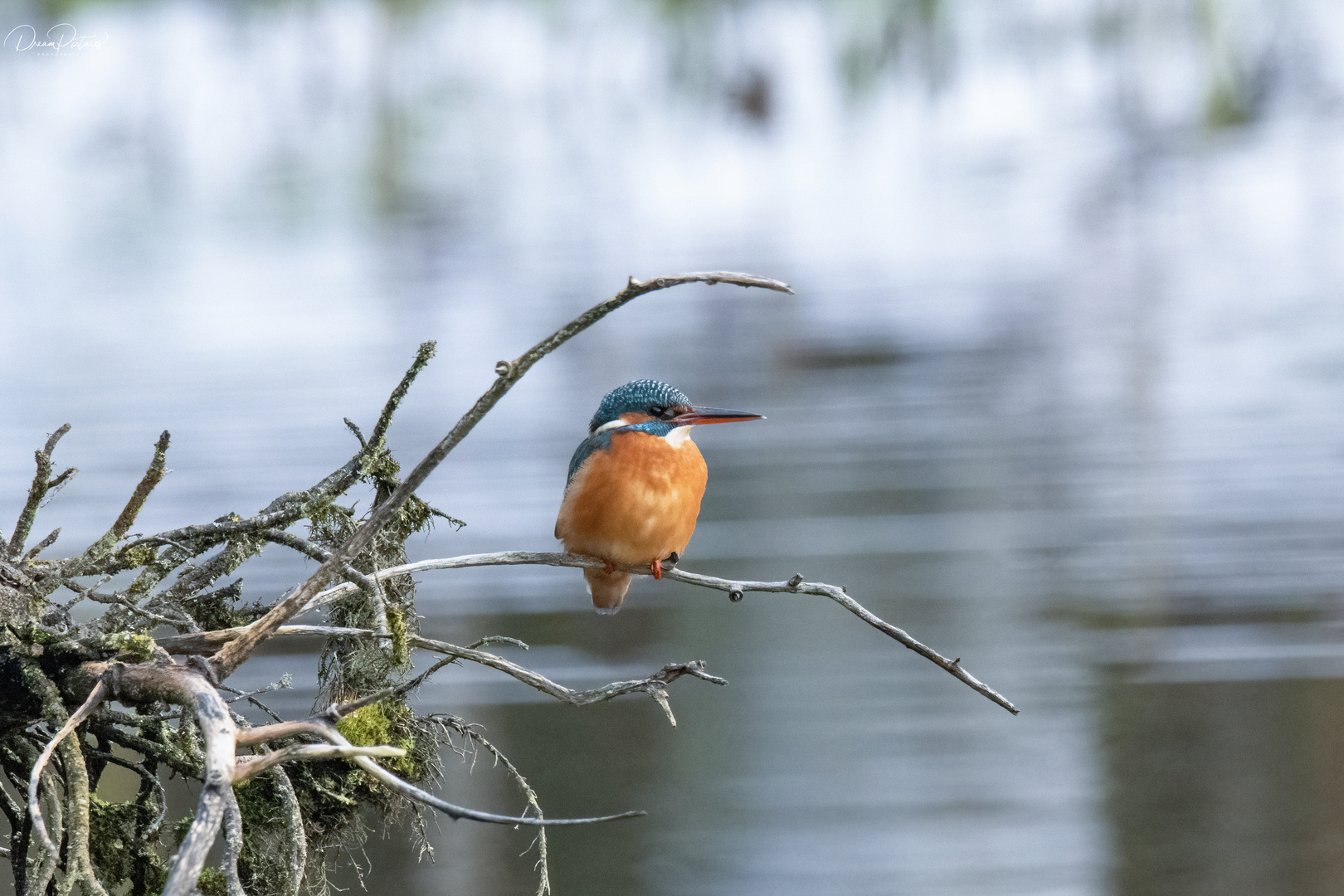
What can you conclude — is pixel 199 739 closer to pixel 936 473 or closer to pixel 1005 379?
pixel 936 473

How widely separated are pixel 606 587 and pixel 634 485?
17 centimetres

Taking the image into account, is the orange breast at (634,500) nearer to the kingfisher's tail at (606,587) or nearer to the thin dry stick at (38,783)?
the kingfisher's tail at (606,587)

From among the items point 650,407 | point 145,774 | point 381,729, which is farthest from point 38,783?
point 650,407

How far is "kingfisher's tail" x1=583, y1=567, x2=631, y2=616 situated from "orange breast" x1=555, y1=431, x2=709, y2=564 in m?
0.05

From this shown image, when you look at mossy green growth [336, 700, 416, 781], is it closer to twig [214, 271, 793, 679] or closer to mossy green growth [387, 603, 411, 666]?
mossy green growth [387, 603, 411, 666]

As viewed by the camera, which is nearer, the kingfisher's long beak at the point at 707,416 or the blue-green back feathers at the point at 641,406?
the kingfisher's long beak at the point at 707,416

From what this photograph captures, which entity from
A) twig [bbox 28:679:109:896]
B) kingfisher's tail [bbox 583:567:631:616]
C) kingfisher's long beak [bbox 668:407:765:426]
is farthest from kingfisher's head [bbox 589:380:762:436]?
twig [bbox 28:679:109:896]

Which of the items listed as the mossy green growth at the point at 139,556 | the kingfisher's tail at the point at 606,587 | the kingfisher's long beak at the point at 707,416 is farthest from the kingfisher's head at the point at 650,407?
the mossy green growth at the point at 139,556

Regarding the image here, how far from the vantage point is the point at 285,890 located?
0.83 m

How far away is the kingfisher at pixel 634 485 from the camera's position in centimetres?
115

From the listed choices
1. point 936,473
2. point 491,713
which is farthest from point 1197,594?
point 491,713

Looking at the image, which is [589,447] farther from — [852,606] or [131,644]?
[131,644]

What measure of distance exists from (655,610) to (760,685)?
51cm

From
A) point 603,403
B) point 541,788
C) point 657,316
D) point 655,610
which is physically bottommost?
point 541,788
